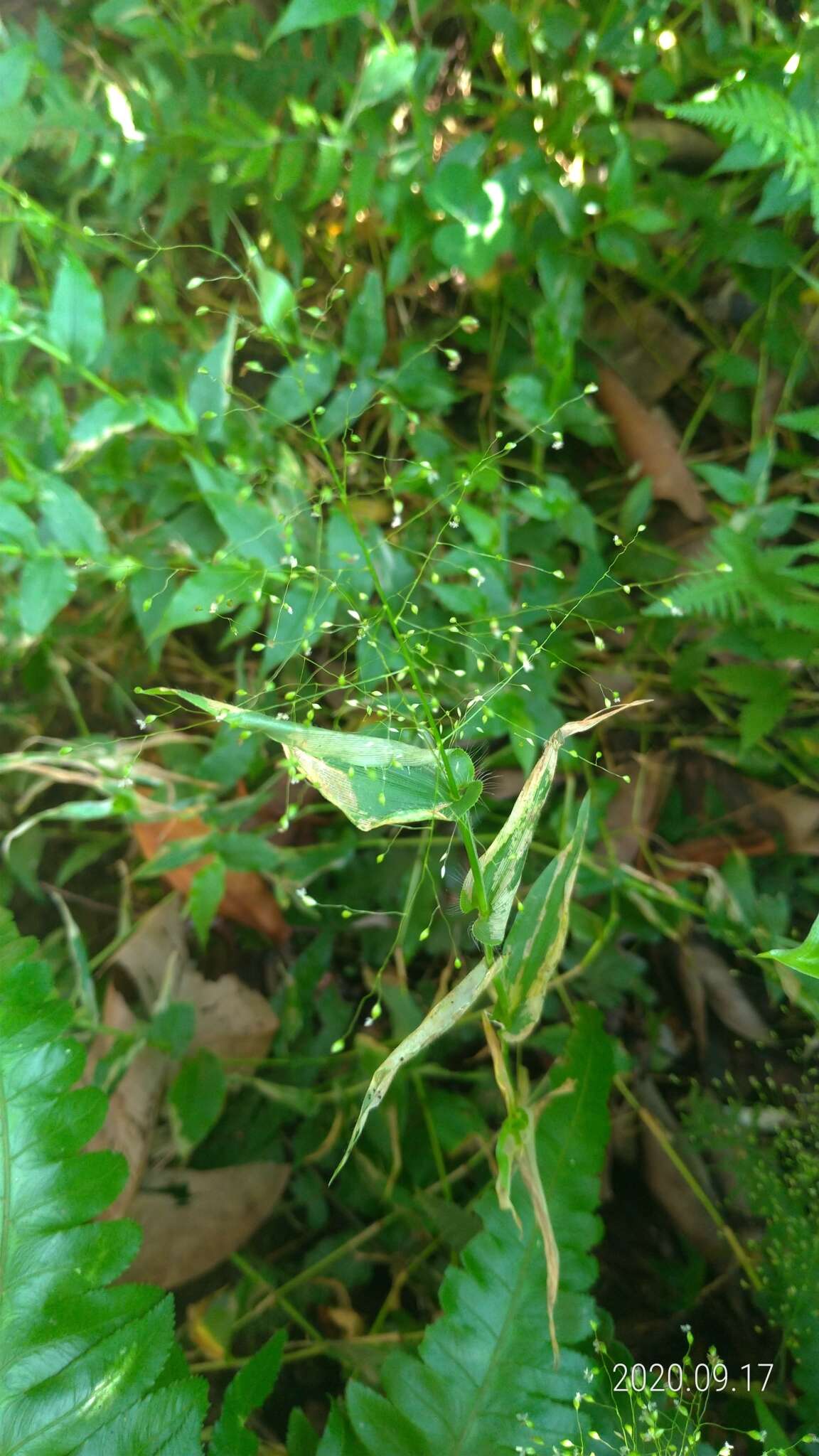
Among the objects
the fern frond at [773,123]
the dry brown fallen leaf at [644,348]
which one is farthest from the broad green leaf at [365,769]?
the dry brown fallen leaf at [644,348]

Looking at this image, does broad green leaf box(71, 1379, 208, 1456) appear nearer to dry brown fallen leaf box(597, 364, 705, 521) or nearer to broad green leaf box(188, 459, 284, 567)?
broad green leaf box(188, 459, 284, 567)

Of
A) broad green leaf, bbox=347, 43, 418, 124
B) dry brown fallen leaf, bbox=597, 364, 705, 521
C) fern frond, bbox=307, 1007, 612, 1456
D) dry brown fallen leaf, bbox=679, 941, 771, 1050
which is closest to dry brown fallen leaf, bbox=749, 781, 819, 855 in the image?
dry brown fallen leaf, bbox=679, 941, 771, 1050

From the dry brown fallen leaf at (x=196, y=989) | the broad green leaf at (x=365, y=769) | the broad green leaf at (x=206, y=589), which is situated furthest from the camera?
the dry brown fallen leaf at (x=196, y=989)

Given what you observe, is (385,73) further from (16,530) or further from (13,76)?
(16,530)

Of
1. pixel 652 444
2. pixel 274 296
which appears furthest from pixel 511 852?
pixel 652 444

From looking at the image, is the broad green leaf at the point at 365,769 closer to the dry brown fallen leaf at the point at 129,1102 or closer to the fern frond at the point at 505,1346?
the fern frond at the point at 505,1346

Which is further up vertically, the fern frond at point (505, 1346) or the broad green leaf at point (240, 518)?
the broad green leaf at point (240, 518)
